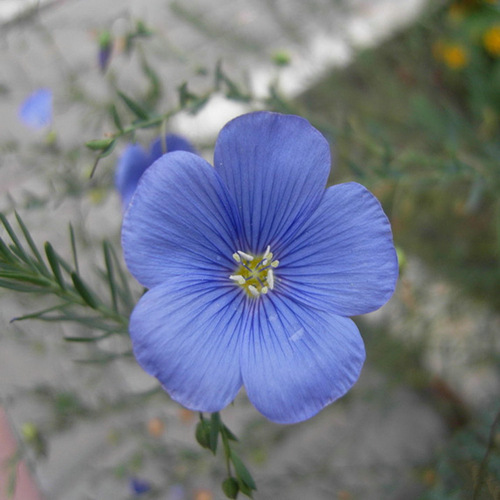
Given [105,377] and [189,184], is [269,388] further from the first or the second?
[105,377]

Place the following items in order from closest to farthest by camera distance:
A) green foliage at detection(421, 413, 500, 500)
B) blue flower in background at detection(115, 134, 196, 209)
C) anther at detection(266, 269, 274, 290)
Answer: anther at detection(266, 269, 274, 290), green foliage at detection(421, 413, 500, 500), blue flower in background at detection(115, 134, 196, 209)

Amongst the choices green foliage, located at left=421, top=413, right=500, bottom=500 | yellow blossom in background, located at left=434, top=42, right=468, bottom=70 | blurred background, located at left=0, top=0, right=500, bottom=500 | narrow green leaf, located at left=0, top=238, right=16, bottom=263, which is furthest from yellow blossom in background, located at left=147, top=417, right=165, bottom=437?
yellow blossom in background, located at left=434, top=42, right=468, bottom=70

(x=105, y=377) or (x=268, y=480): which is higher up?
(x=105, y=377)

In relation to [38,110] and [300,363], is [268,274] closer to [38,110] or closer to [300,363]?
[300,363]

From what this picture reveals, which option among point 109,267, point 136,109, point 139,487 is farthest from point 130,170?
point 139,487

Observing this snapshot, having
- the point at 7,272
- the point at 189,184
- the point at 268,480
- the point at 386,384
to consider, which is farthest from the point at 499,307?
the point at 7,272

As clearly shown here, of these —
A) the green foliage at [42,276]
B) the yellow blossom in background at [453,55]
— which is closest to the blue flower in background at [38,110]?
the green foliage at [42,276]

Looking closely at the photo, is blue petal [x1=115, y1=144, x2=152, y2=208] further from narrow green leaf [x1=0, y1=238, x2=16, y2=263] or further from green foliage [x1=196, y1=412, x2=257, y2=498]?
green foliage [x1=196, y1=412, x2=257, y2=498]
